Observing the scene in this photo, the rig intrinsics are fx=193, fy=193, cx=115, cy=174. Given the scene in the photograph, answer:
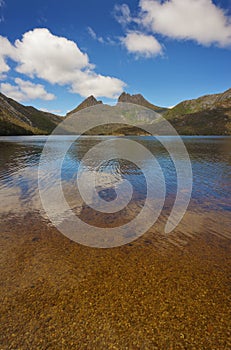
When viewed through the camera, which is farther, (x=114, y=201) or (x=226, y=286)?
(x=114, y=201)

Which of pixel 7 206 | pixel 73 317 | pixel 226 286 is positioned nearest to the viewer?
pixel 73 317

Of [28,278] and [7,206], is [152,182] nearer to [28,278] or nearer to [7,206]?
[7,206]

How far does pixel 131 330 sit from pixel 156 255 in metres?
4.15

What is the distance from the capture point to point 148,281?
773 centimetres

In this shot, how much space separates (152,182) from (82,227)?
1375 cm

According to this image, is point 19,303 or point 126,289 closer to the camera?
point 19,303

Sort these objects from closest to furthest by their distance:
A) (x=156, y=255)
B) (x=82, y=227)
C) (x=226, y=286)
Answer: (x=226, y=286) < (x=156, y=255) < (x=82, y=227)

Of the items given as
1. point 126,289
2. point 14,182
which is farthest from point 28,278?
point 14,182

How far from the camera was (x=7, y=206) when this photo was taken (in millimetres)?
15586

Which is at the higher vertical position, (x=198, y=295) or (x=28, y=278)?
(x=198, y=295)

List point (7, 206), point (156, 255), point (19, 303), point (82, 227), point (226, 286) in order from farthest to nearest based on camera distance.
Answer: point (7, 206) → point (82, 227) → point (156, 255) → point (226, 286) → point (19, 303)

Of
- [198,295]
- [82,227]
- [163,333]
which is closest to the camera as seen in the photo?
[163,333]

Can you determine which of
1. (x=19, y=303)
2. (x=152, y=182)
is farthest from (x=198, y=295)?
(x=152, y=182)

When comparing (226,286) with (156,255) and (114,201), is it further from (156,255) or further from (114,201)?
(114,201)
